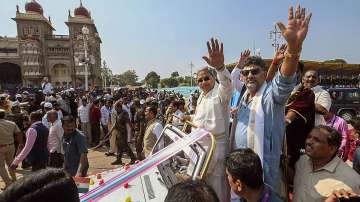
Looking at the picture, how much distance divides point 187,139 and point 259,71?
2.71ft

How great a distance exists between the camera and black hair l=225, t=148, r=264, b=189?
189cm

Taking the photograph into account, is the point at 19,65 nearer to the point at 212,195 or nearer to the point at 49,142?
the point at 49,142

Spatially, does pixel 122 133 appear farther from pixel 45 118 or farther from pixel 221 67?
pixel 221 67

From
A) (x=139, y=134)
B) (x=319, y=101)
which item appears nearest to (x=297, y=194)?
(x=319, y=101)

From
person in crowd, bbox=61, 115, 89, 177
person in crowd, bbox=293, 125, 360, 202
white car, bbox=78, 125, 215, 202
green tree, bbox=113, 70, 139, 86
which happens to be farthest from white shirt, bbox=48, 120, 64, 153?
green tree, bbox=113, 70, 139, 86

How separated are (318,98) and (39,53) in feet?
184

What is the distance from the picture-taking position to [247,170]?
1.90m

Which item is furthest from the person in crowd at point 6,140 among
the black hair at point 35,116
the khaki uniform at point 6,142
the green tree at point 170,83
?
the green tree at point 170,83

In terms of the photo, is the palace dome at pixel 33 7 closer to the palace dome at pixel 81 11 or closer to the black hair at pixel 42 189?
the palace dome at pixel 81 11

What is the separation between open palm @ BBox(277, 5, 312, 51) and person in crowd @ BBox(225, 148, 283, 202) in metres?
0.84

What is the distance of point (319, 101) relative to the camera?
11.4 ft

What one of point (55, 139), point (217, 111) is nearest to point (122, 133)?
point (55, 139)

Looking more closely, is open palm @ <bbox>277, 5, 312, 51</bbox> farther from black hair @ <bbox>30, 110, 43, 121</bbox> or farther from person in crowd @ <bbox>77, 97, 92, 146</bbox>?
person in crowd @ <bbox>77, 97, 92, 146</bbox>

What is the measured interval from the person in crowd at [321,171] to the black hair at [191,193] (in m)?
1.06
